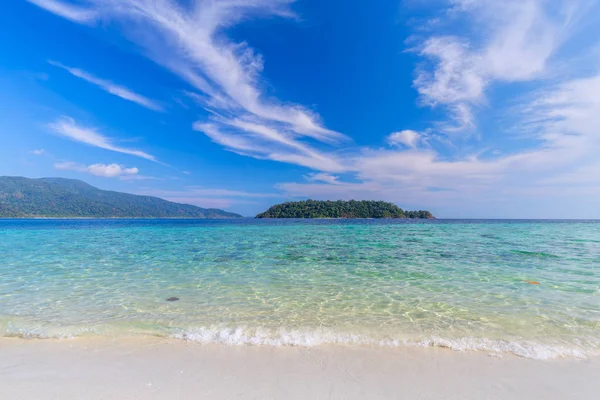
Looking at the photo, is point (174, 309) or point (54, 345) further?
point (174, 309)

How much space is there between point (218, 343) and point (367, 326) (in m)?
3.27

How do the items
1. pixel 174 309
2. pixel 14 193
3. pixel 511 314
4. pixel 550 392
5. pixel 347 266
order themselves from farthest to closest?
pixel 14 193, pixel 347 266, pixel 174 309, pixel 511 314, pixel 550 392

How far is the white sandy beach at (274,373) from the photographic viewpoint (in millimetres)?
3922

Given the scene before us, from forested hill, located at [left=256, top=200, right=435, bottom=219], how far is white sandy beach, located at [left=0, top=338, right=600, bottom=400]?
147691 millimetres

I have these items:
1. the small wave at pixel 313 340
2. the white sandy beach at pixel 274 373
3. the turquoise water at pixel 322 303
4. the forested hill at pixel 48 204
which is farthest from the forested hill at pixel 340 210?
the white sandy beach at pixel 274 373

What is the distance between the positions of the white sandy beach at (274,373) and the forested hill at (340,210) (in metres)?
148

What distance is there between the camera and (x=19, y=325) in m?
6.54

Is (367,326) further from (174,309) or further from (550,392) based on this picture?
(174,309)

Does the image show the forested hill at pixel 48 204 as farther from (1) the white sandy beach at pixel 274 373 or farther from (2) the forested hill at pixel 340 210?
(1) the white sandy beach at pixel 274 373

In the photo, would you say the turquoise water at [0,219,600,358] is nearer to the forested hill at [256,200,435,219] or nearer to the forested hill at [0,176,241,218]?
the forested hill at [256,200,435,219]

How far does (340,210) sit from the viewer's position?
158m

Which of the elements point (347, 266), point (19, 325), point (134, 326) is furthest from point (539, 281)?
point (19, 325)

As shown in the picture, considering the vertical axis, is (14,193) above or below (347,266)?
above

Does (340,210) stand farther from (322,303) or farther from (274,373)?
(274,373)
